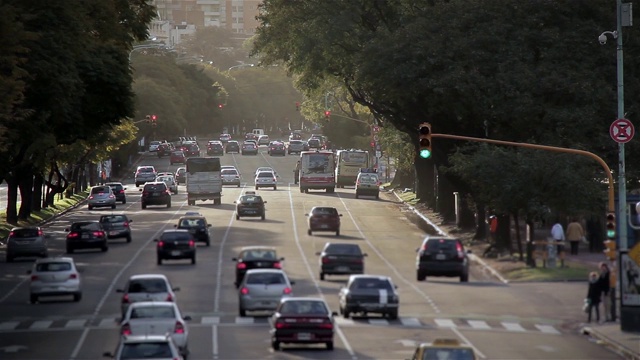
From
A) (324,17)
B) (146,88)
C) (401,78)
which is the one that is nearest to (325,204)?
(324,17)

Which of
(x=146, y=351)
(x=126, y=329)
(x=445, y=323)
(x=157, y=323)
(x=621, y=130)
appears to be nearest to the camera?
(x=146, y=351)

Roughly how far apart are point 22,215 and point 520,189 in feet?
132

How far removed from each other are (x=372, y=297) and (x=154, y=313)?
10184 mm

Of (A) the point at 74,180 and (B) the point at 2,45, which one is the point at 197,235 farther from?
(A) the point at 74,180

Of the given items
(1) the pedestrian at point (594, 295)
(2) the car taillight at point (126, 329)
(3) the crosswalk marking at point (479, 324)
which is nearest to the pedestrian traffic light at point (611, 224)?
(1) the pedestrian at point (594, 295)

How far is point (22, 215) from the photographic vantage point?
8631cm

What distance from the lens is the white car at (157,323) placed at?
3178 centimetres

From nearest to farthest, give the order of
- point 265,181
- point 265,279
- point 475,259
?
point 265,279
point 475,259
point 265,181

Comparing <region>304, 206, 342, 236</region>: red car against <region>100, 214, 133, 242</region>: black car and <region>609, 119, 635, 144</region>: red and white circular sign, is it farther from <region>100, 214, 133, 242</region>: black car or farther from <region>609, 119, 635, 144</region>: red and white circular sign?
<region>609, 119, 635, 144</region>: red and white circular sign

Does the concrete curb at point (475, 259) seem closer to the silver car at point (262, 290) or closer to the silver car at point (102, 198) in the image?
the silver car at point (262, 290)

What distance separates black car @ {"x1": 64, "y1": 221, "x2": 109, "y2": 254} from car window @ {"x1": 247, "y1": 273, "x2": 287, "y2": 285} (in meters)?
24.2

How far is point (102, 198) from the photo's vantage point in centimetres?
9569

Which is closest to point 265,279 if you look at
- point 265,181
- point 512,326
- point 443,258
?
point 512,326

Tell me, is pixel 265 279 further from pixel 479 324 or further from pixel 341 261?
pixel 341 261
